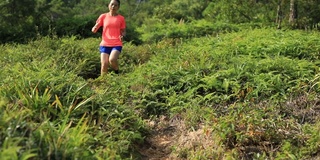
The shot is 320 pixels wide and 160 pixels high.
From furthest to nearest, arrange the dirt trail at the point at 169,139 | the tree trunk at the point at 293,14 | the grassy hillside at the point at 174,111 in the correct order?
the tree trunk at the point at 293,14 → the dirt trail at the point at 169,139 → the grassy hillside at the point at 174,111

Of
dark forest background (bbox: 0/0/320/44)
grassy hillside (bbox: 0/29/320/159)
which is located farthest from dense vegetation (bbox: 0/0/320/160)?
dark forest background (bbox: 0/0/320/44)

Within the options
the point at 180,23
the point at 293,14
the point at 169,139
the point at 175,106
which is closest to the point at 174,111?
the point at 175,106

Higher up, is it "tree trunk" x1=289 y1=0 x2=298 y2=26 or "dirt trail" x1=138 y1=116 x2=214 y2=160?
"tree trunk" x1=289 y1=0 x2=298 y2=26

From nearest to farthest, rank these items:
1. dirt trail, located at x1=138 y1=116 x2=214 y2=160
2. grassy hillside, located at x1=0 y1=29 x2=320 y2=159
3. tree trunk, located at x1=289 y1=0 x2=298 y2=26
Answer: grassy hillside, located at x1=0 y1=29 x2=320 y2=159, dirt trail, located at x1=138 y1=116 x2=214 y2=160, tree trunk, located at x1=289 y1=0 x2=298 y2=26

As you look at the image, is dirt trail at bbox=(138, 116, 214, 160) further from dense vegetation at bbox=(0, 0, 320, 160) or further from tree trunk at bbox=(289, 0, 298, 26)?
tree trunk at bbox=(289, 0, 298, 26)

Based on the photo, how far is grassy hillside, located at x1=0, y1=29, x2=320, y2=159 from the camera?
11.1ft

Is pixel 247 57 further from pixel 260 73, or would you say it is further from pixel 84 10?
pixel 84 10

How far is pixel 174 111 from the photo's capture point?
5.29 m

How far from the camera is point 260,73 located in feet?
19.2

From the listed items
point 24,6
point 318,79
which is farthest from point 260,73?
point 24,6

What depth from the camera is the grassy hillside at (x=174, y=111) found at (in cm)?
339

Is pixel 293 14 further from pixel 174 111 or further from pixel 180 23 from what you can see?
pixel 174 111

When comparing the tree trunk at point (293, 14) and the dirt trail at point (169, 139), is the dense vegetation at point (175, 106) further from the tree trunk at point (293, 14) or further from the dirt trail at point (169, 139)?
the tree trunk at point (293, 14)

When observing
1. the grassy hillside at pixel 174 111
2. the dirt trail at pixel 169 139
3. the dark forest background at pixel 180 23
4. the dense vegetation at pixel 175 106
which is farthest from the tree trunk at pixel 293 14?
the dirt trail at pixel 169 139
